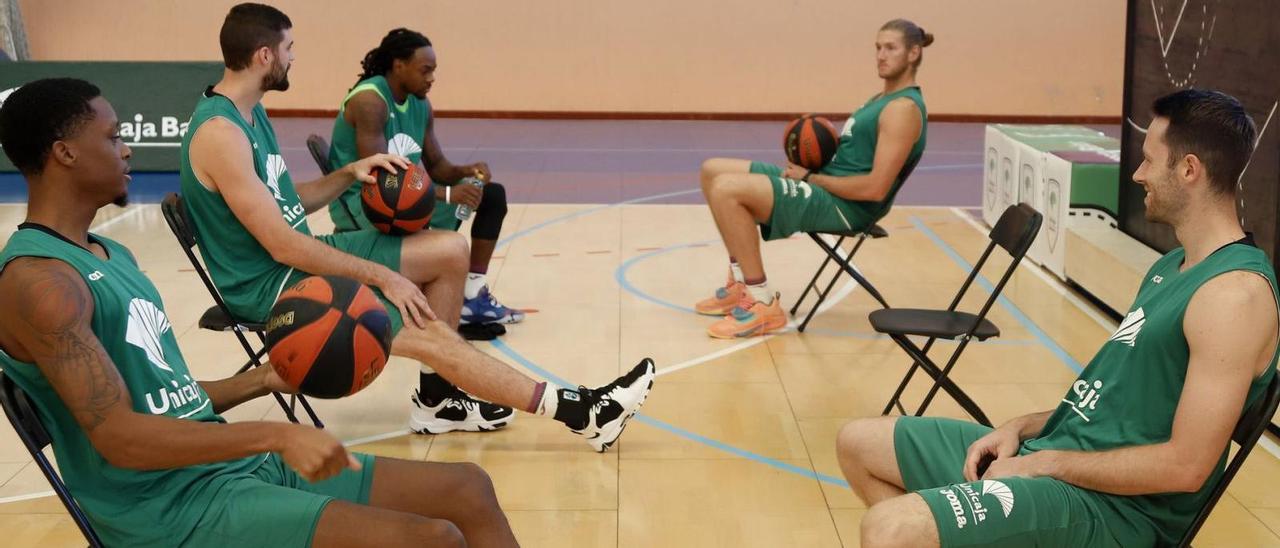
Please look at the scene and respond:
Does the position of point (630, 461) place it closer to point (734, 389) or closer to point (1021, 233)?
point (734, 389)

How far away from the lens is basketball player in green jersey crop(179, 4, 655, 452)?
3760 mm

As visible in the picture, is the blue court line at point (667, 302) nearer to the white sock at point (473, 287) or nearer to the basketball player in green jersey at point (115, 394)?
the white sock at point (473, 287)

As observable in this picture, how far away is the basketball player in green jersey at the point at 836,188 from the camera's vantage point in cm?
562

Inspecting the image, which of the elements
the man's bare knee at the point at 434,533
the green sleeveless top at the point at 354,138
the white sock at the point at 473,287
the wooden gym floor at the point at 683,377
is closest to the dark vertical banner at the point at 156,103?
the wooden gym floor at the point at 683,377

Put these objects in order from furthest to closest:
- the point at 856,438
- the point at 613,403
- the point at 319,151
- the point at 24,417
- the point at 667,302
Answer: the point at 667,302 → the point at 319,151 → the point at 613,403 → the point at 856,438 → the point at 24,417

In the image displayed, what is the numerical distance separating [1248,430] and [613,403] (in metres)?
1.84

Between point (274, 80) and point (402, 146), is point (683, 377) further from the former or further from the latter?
point (274, 80)

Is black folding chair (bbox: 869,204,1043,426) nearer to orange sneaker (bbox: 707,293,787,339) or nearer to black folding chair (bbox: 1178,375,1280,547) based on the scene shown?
orange sneaker (bbox: 707,293,787,339)

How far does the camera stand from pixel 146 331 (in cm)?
247

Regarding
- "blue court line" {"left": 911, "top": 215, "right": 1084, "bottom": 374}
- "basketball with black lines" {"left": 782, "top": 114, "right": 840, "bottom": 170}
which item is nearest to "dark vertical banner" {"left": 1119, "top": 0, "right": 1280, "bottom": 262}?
"blue court line" {"left": 911, "top": 215, "right": 1084, "bottom": 374}

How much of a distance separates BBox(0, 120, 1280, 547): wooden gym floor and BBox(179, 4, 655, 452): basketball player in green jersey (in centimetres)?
31

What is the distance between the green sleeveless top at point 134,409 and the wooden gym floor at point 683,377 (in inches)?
52.7

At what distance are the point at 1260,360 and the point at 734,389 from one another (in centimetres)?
267

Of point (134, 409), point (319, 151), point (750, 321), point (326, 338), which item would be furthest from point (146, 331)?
point (750, 321)
